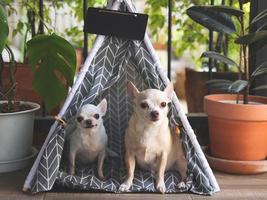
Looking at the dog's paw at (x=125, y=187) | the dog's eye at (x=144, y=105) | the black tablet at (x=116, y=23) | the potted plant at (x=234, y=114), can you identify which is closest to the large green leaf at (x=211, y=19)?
the potted plant at (x=234, y=114)

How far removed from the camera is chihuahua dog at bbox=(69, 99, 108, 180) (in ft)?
4.64

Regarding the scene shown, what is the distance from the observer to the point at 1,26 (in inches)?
54.2

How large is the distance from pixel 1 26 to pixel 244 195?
1.02 m

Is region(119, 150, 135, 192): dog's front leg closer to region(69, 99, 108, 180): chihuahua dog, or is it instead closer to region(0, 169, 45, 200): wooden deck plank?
region(69, 99, 108, 180): chihuahua dog

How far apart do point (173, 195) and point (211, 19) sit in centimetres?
69

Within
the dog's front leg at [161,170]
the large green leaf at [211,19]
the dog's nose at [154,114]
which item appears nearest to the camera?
the dog's nose at [154,114]

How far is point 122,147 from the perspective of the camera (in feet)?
5.53

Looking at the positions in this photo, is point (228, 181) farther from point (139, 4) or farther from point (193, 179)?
point (139, 4)

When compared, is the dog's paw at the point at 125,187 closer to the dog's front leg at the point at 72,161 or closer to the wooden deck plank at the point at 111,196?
the wooden deck plank at the point at 111,196

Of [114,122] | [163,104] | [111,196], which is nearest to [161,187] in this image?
[111,196]

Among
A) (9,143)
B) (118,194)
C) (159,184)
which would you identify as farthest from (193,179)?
(9,143)

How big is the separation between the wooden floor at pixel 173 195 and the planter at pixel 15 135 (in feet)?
0.23

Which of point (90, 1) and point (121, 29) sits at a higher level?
point (90, 1)

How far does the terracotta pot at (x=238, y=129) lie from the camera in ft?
4.84
